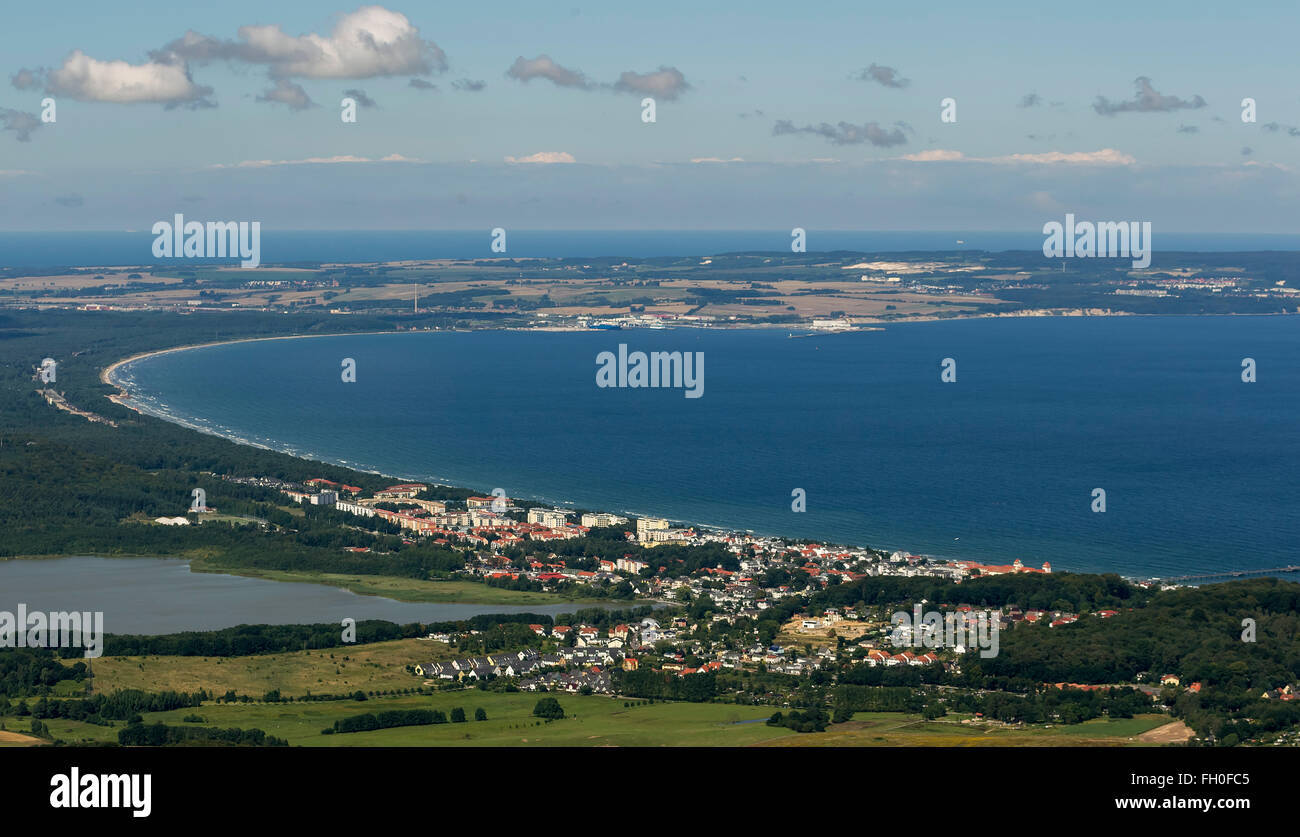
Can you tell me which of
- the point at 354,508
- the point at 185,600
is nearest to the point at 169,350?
the point at 354,508

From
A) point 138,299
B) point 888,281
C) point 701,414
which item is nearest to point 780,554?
point 701,414

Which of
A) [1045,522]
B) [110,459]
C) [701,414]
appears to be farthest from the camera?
[701,414]

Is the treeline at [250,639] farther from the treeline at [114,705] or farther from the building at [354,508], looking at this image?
the building at [354,508]

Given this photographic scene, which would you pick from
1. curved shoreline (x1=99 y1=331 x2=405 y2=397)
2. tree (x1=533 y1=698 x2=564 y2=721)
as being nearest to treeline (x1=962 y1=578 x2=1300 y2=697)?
tree (x1=533 y1=698 x2=564 y2=721)

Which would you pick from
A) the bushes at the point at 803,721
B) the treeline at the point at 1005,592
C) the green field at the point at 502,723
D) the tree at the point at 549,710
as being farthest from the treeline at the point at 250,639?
the bushes at the point at 803,721

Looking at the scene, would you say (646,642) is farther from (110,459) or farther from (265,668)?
(110,459)

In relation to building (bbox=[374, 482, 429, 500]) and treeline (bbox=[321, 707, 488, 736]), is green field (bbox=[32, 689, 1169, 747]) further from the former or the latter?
building (bbox=[374, 482, 429, 500])
